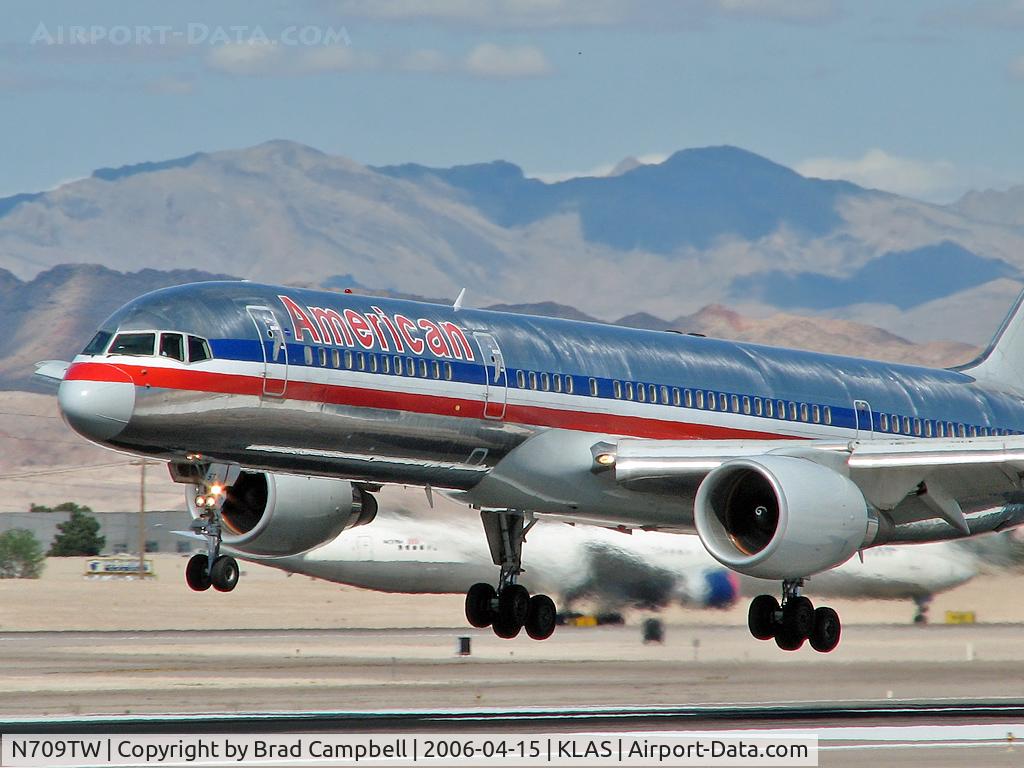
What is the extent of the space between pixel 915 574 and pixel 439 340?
21.1 metres

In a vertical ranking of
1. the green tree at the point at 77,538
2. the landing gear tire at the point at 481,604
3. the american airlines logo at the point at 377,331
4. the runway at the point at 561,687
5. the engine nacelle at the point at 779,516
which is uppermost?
the green tree at the point at 77,538

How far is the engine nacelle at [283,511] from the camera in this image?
A: 3431 cm

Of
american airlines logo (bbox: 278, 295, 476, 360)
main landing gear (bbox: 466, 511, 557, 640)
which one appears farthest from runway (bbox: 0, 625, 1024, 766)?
american airlines logo (bbox: 278, 295, 476, 360)

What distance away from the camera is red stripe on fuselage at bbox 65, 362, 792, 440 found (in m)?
28.0

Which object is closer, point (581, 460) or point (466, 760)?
point (466, 760)

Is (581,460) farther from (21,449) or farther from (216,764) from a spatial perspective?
(21,449)

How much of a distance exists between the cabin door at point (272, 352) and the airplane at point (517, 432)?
0.12ft

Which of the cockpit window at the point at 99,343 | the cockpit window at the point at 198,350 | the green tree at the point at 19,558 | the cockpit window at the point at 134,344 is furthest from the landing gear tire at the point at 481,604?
the green tree at the point at 19,558

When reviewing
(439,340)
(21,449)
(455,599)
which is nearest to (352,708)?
(439,340)

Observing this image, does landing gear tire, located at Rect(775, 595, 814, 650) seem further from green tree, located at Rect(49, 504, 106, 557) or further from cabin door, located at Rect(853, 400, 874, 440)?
green tree, located at Rect(49, 504, 106, 557)

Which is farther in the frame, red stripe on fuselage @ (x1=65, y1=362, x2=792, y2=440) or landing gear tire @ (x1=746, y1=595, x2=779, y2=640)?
landing gear tire @ (x1=746, y1=595, x2=779, y2=640)

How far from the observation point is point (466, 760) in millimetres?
26312

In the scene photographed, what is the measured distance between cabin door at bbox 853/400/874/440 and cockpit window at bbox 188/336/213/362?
1476 cm
